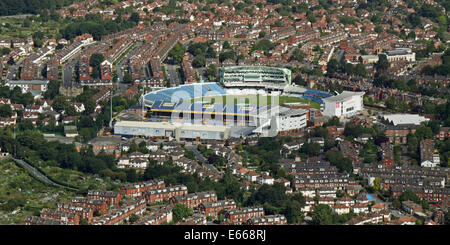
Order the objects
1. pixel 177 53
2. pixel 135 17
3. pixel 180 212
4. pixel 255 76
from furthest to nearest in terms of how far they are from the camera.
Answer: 1. pixel 135 17
2. pixel 177 53
3. pixel 255 76
4. pixel 180 212

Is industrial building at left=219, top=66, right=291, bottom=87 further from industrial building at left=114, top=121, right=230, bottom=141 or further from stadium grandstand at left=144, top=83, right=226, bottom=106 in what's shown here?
industrial building at left=114, top=121, right=230, bottom=141

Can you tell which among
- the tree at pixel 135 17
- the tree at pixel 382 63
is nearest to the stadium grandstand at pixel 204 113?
the tree at pixel 382 63

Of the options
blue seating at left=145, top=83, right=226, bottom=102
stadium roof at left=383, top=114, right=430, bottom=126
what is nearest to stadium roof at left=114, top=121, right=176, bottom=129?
blue seating at left=145, top=83, right=226, bottom=102

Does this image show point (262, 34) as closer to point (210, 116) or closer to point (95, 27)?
point (95, 27)

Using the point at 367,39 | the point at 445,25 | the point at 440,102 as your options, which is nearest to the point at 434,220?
the point at 440,102

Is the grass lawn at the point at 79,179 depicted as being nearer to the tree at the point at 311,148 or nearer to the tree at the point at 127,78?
the tree at the point at 311,148

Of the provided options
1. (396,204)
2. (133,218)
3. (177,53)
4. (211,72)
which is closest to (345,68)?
(211,72)

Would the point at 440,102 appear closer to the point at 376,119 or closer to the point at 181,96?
the point at 376,119

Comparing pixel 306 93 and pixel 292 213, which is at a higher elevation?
pixel 306 93
